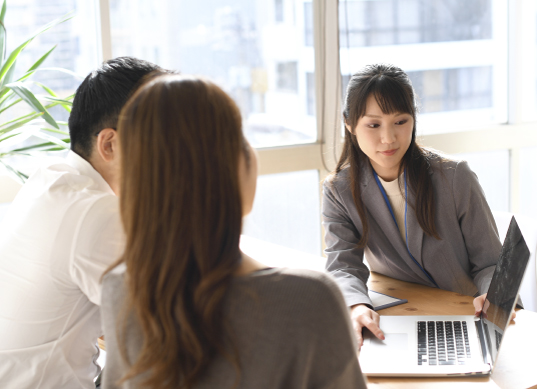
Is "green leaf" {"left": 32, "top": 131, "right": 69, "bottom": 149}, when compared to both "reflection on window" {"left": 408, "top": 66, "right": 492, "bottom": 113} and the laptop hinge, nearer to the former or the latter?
the laptop hinge

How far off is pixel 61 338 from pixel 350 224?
103 centimetres

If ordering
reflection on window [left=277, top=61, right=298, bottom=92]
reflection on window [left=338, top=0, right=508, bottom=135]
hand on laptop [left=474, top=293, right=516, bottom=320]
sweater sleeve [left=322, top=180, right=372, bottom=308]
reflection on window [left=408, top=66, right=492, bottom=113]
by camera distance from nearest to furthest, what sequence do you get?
hand on laptop [left=474, top=293, right=516, bottom=320]
sweater sleeve [left=322, top=180, right=372, bottom=308]
reflection on window [left=277, top=61, right=298, bottom=92]
reflection on window [left=338, top=0, right=508, bottom=135]
reflection on window [left=408, top=66, right=492, bottom=113]

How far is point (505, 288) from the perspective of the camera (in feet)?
4.12

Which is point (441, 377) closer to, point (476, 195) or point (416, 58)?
point (476, 195)

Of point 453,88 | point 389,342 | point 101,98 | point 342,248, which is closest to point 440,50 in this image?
point 453,88

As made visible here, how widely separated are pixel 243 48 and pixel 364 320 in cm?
208

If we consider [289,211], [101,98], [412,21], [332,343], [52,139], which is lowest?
[289,211]

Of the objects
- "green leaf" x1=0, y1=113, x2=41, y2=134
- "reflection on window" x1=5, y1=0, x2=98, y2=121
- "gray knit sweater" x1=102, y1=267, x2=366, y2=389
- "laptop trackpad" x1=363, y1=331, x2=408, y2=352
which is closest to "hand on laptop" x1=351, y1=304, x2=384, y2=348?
"laptop trackpad" x1=363, y1=331, x2=408, y2=352

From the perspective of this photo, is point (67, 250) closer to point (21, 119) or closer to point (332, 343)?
point (332, 343)

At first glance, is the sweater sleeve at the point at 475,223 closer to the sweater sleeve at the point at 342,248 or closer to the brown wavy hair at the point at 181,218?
the sweater sleeve at the point at 342,248

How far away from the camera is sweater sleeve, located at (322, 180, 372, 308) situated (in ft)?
5.53

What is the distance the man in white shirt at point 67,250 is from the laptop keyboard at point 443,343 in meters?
0.72

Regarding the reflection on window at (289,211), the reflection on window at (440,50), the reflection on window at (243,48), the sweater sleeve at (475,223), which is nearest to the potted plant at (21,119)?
the reflection on window at (243,48)

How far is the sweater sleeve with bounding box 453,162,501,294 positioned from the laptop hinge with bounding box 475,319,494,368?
365 millimetres
